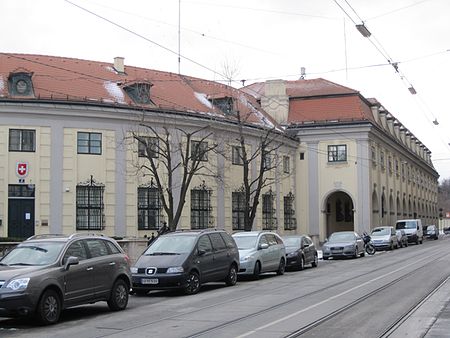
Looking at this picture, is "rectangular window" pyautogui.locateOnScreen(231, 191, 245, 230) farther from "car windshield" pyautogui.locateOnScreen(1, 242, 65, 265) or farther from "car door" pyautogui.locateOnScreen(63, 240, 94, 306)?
"car windshield" pyautogui.locateOnScreen(1, 242, 65, 265)

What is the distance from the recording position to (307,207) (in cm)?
5303

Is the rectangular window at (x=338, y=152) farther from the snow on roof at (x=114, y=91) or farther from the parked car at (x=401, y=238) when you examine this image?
the snow on roof at (x=114, y=91)

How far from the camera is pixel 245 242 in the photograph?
22.6 meters

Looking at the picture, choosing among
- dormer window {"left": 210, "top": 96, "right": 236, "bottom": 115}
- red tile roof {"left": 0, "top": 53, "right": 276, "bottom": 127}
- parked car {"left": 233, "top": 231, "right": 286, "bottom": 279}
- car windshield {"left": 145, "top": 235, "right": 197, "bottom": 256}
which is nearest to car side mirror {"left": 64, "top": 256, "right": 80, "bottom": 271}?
car windshield {"left": 145, "top": 235, "right": 197, "bottom": 256}

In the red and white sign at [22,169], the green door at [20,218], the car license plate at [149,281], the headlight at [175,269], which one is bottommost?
the car license plate at [149,281]

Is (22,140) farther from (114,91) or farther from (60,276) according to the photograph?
(60,276)

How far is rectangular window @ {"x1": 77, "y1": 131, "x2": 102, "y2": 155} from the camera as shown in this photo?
3691 centimetres

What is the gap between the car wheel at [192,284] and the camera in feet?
56.4

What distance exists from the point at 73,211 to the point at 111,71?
1090 cm

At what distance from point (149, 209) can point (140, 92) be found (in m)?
7.16

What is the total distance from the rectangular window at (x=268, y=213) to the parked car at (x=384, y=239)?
25.4 ft

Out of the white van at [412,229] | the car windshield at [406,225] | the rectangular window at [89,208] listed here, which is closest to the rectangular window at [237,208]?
the rectangular window at [89,208]

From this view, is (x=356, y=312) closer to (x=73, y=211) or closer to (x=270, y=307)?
(x=270, y=307)

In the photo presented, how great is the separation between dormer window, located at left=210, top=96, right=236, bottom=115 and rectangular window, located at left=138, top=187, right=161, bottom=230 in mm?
8397
